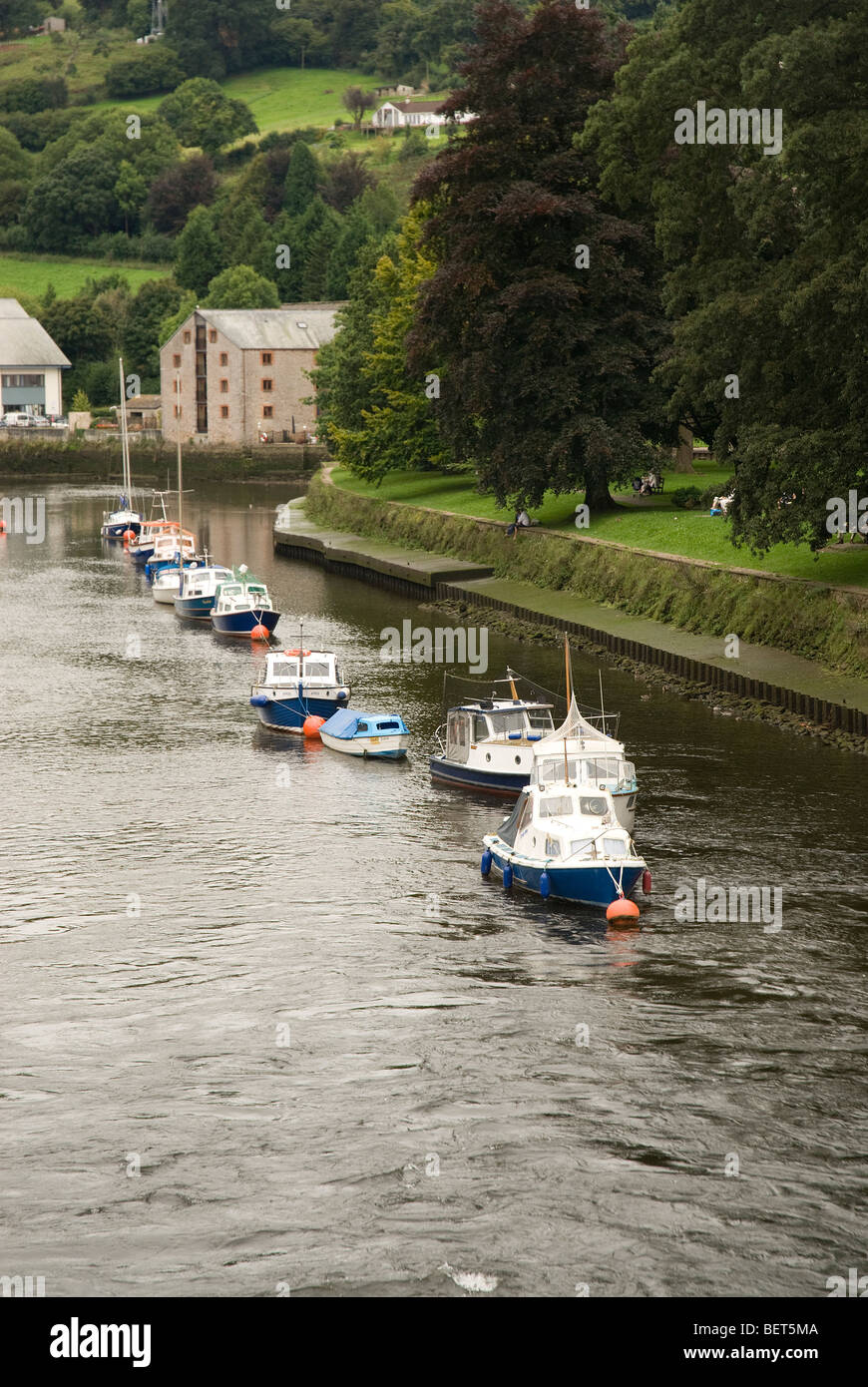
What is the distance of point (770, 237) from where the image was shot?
62.6 m

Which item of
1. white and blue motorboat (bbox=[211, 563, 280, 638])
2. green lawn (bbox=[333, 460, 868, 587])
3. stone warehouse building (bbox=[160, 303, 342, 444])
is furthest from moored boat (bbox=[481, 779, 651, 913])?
stone warehouse building (bbox=[160, 303, 342, 444])

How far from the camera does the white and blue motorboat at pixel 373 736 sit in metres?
55.2

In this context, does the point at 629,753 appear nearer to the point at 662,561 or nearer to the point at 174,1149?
the point at 662,561

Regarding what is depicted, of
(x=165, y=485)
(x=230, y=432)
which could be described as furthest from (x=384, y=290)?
(x=230, y=432)

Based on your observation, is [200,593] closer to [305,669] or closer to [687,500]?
[687,500]

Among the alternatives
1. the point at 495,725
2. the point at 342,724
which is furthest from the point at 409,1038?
the point at 342,724

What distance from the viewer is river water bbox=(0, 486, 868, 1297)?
2491 centimetres

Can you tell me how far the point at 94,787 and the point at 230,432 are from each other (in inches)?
6021

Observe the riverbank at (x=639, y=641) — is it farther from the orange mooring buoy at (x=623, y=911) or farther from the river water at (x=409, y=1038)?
the orange mooring buoy at (x=623, y=911)

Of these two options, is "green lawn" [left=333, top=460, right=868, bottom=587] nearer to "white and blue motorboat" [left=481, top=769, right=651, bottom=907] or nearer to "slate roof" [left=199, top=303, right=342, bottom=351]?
"white and blue motorboat" [left=481, top=769, right=651, bottom=907]

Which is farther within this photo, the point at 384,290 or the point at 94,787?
the point at 384,290

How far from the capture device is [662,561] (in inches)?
2911

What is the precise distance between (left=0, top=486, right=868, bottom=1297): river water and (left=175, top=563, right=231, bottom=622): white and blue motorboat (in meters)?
32.7
